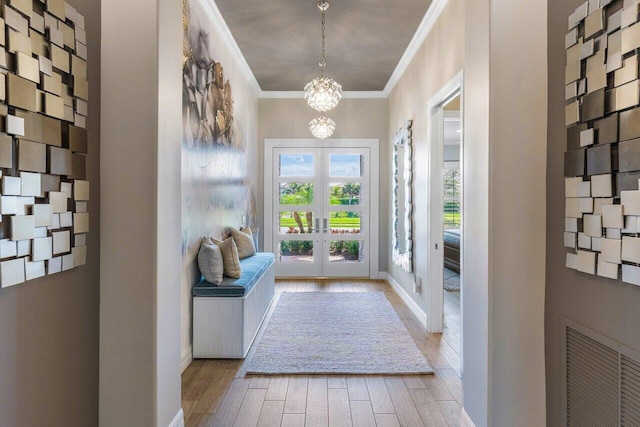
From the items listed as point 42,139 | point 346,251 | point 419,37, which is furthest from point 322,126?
point 42,139

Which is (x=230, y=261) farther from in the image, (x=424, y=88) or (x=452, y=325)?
(x=424, y=88)

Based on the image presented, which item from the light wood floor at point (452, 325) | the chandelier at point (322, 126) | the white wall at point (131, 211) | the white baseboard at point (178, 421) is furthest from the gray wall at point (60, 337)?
the chandelier at point (322, 126)

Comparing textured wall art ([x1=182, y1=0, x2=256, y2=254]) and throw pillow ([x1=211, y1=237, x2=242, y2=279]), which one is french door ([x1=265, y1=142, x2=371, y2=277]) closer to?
textured wall art ([x1=182, y1=0, x2=256, y2=254])

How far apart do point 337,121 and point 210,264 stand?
3.95 metres

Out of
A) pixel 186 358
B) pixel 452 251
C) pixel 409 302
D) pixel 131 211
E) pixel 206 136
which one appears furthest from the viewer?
pixel 452 251

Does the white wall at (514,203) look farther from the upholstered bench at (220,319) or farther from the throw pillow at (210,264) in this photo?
the throw pillow at (210,264)

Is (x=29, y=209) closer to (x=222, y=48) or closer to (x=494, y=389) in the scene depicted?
(x=494, y=389)

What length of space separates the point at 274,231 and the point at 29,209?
16.8 ft

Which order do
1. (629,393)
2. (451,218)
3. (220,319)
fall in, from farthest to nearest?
(451,218)
(220,319)
(629,393)

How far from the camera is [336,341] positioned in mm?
3545

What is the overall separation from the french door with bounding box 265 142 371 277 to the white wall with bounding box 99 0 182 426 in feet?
15.2

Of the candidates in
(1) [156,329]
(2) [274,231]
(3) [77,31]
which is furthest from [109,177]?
(2) [274,231]

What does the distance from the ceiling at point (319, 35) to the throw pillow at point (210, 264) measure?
→ 2.22 m

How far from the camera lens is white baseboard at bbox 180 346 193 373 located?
300cm
